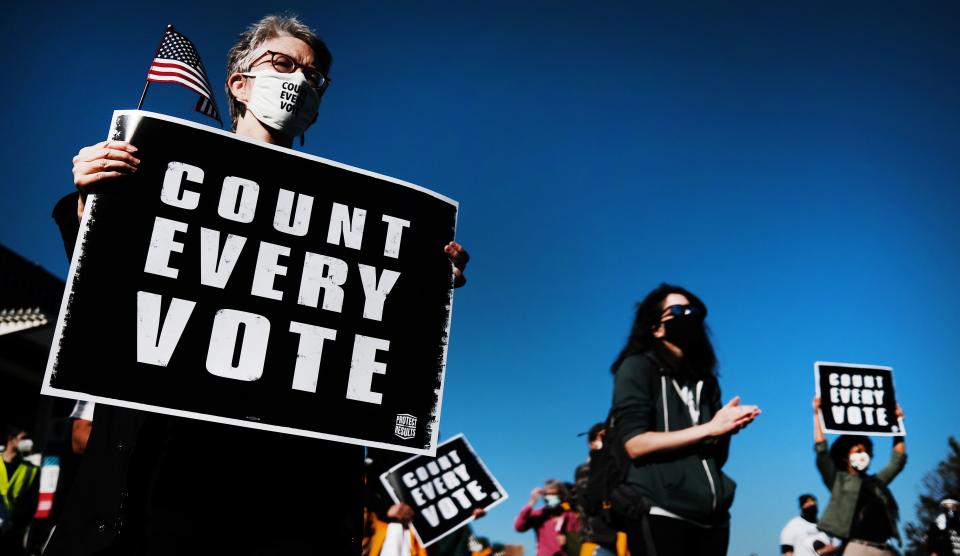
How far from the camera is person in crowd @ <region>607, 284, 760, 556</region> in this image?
11.2ft

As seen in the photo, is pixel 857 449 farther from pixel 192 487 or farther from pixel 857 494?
pixel 192 487

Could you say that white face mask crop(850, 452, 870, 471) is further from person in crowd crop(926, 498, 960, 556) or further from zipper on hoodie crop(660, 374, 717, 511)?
zipper on hoodie crop(660, 374, 717, 511)

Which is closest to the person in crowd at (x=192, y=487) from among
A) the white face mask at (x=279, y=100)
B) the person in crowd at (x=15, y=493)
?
the white face mask at (x=279, y=100)

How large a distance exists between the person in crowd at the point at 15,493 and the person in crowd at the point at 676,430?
754 centimetres

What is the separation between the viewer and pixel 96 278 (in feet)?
6.45

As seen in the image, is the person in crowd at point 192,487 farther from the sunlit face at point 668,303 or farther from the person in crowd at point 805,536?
the person in crowd at point 805,536

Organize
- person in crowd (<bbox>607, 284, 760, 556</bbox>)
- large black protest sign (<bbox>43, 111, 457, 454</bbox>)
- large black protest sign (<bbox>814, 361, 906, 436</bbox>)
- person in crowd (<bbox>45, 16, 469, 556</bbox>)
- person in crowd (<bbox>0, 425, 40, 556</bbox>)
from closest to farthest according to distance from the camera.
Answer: person in crowd (<bbox>45, 16, 469, 556</bbox>), large black protest sign (<bbox>43, 111, 457, 454</bbox>), person in crowd (<bbox>607, 284, 760, 556</bbox>), large black protest sign (<bbox>814, 361, 906, 436</bbox>), person in crowd (<bbox>0, 425, 40, 556</bbox>)

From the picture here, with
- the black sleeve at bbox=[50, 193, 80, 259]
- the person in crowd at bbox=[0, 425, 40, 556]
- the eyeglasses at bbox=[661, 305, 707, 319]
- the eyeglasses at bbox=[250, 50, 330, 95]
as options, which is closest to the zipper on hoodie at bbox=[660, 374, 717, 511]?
the eyeglasses at bbox=[661, 305, 707, 319]

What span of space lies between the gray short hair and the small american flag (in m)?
0.25

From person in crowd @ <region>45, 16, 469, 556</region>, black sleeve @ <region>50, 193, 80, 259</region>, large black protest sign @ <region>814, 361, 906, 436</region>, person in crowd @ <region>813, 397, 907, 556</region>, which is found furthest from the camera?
large black protest sign @ <region>814, 361, 906, 436</region>

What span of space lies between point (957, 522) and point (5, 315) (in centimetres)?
1568

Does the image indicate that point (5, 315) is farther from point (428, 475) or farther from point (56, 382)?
point (56, 382)

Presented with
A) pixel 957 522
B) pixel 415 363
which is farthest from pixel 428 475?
pixel 957 522

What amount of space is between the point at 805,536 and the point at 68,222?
1041 centimetres
